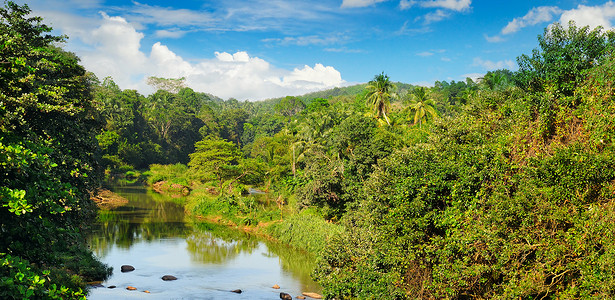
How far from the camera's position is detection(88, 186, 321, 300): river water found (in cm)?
2578

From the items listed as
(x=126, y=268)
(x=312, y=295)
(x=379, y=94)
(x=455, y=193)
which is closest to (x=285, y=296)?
(x=312, y=295)

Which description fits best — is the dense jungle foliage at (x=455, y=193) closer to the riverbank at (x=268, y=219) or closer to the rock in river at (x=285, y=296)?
the rock in river at (x=285, y=296)

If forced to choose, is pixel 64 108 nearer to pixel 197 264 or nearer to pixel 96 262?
pixel 96 262

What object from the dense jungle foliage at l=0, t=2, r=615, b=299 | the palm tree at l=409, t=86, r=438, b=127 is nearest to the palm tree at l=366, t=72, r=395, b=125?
the palm tree at l=409, t=86, r=438, b=127

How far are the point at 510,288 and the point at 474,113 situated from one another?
10.7 meters

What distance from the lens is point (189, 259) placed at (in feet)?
112

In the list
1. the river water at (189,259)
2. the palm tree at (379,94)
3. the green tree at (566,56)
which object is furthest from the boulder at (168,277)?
the palm tree at (379,94)

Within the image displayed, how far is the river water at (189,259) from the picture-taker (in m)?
25.8

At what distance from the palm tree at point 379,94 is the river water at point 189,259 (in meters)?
26.4

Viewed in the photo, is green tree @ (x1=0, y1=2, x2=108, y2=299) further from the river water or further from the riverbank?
the riverbank

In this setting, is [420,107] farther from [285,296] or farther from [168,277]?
[168,277]

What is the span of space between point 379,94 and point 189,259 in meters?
35.6

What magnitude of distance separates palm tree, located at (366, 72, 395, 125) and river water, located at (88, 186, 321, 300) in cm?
2642

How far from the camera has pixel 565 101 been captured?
17.3 metres
